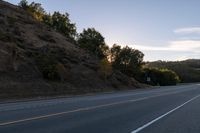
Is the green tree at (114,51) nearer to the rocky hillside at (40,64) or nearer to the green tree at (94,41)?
the green tree at (94,41)

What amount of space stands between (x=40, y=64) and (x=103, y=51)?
173 feet

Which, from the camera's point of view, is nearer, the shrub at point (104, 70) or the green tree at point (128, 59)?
the shrub at point (104, 70)

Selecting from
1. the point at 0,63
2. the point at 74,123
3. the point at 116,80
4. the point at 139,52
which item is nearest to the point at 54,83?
the point at 0,63

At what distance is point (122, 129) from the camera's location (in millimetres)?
14430

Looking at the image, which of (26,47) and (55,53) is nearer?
(26,47)

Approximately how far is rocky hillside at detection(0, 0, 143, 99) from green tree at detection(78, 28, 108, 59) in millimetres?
25679

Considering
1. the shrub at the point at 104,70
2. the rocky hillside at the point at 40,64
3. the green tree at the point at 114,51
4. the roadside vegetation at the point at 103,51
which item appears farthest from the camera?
the green tree at the point at 114,51

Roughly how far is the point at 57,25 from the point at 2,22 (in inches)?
1502

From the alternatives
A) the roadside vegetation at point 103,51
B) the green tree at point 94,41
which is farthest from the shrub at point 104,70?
the green tree at point 94,41

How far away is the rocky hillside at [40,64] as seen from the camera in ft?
168

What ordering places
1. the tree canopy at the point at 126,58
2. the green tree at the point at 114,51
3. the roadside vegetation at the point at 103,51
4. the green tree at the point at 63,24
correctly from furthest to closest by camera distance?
the green tree at the point at 114,51 < the tree canopy at the point at 126,58 < the green tree at the point at 63,24 < the roadside vegetation at the point at 103,51

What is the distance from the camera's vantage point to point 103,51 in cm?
11344

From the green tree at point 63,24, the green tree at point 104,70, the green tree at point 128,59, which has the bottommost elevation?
the green tree at point 104,70

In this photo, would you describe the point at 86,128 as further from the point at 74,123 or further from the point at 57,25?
the point at 57,25
